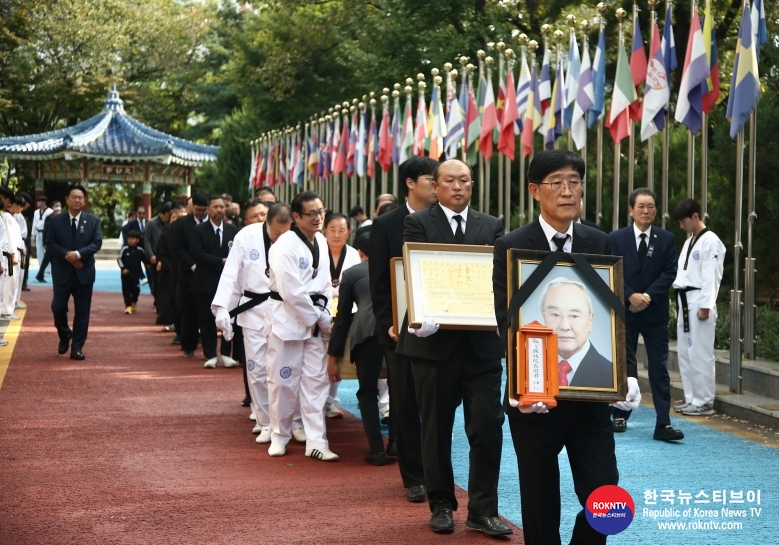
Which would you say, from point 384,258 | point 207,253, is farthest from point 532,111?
point 384,258

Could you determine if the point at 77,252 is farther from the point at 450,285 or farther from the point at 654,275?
the point at 450,285

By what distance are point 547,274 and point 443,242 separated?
5.74 feet

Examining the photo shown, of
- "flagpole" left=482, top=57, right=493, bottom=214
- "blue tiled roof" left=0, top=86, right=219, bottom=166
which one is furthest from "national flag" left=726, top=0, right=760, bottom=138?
"blue tiled roof" left=0, top=86, right=219, bottom=166

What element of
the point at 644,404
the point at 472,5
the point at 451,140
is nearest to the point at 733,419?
the point at 644,404

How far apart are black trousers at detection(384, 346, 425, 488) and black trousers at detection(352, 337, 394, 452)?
125 centimetres

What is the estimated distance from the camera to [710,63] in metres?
12.5

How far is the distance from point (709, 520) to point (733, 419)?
12.4 ft

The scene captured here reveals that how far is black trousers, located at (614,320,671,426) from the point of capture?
29.1 ft

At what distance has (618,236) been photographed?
9305mm

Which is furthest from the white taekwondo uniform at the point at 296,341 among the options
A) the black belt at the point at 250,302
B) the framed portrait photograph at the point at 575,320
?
the framed portrait photograph at the point at 575,320

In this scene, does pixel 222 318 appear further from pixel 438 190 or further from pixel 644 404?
pixel 644 404

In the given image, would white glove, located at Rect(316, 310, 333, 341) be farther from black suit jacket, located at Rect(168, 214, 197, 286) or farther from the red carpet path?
black suit jacket, located at Rect(168, 214, 197, 286)

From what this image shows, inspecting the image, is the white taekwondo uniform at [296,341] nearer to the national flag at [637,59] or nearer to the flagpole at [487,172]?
the national flag at [637,59]

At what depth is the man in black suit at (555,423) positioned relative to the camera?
14.6ft
